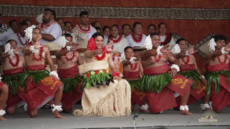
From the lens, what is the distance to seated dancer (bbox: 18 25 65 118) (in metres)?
5.41

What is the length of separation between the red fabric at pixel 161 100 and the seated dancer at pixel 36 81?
4.62 feet

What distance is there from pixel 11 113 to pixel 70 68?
1164 mm

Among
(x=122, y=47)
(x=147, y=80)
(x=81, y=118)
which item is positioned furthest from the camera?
(x=122, y=47)

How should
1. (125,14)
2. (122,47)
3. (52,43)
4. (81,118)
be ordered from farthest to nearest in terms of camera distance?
(125,14) → (122,47) → (52,43) → (81,118)

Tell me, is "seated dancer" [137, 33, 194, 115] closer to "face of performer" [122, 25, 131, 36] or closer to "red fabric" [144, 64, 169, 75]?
"red fabric" [144, 64, 169, 75]

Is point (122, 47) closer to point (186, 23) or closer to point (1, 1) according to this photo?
point (186, 23)

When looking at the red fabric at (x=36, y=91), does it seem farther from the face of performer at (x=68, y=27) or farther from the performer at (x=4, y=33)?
the face of performer at (x=68, y=27)

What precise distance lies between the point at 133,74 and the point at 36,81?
72.0 inches

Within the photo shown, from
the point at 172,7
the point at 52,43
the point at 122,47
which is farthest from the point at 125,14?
the point at 52,43

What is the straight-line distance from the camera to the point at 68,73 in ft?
20.0

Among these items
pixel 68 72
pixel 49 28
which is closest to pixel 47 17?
pixel 49 28

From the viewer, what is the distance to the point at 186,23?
9078 mm

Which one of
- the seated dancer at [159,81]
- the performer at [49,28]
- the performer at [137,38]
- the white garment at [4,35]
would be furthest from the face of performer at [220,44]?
the white garment at [4,35]

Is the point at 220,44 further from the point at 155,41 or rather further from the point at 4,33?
the point at 4,33
